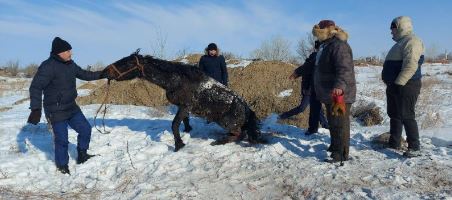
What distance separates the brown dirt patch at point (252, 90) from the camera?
12.6 meters

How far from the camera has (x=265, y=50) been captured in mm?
45750

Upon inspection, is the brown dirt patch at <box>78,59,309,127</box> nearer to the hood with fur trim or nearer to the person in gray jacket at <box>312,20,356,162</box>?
the person in gray jacket at <box>312,20,356,162</box>

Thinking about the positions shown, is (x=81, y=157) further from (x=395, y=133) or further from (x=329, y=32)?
(x=395, y=133)

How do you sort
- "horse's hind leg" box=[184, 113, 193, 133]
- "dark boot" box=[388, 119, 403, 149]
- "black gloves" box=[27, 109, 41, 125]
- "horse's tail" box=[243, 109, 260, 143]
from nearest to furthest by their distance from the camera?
"black gloves" box=[27, 109, 41, 125]
"dark boot" box=[388, 119, 403, 149]
"horse's tail" box=[243, 109, 260, 143]
"horse's hind leg" box=[184, 113, 193, 133]

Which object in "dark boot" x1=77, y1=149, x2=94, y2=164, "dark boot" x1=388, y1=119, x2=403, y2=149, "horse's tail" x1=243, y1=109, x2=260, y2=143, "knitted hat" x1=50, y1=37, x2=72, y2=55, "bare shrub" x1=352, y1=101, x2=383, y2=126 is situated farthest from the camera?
"bare shrub" x1=352, y1=101, x2=383, y2=126

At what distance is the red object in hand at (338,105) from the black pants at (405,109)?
3.03 ft

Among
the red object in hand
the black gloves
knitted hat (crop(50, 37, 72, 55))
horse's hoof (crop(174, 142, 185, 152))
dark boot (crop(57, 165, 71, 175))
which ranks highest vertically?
knitted hat (crop(50, 37, 72, 55))

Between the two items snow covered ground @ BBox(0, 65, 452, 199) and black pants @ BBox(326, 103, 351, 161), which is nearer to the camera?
snow covered ground @ BBox(0, 65, 452, 199)

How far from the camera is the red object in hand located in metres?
5.73

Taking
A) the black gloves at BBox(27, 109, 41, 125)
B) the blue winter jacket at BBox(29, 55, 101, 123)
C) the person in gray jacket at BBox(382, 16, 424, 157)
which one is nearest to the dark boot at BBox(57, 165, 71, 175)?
the blue winter jacket at BBox(29, 55, 101, 123)

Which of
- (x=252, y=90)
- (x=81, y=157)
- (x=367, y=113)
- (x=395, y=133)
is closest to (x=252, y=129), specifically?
(x=395, y=133)

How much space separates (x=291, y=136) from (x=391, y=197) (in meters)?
3.01

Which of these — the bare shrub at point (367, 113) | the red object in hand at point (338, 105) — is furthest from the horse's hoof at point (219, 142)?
the bare shrub at point (367, 113)

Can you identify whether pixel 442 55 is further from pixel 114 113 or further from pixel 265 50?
pixel 114 113
